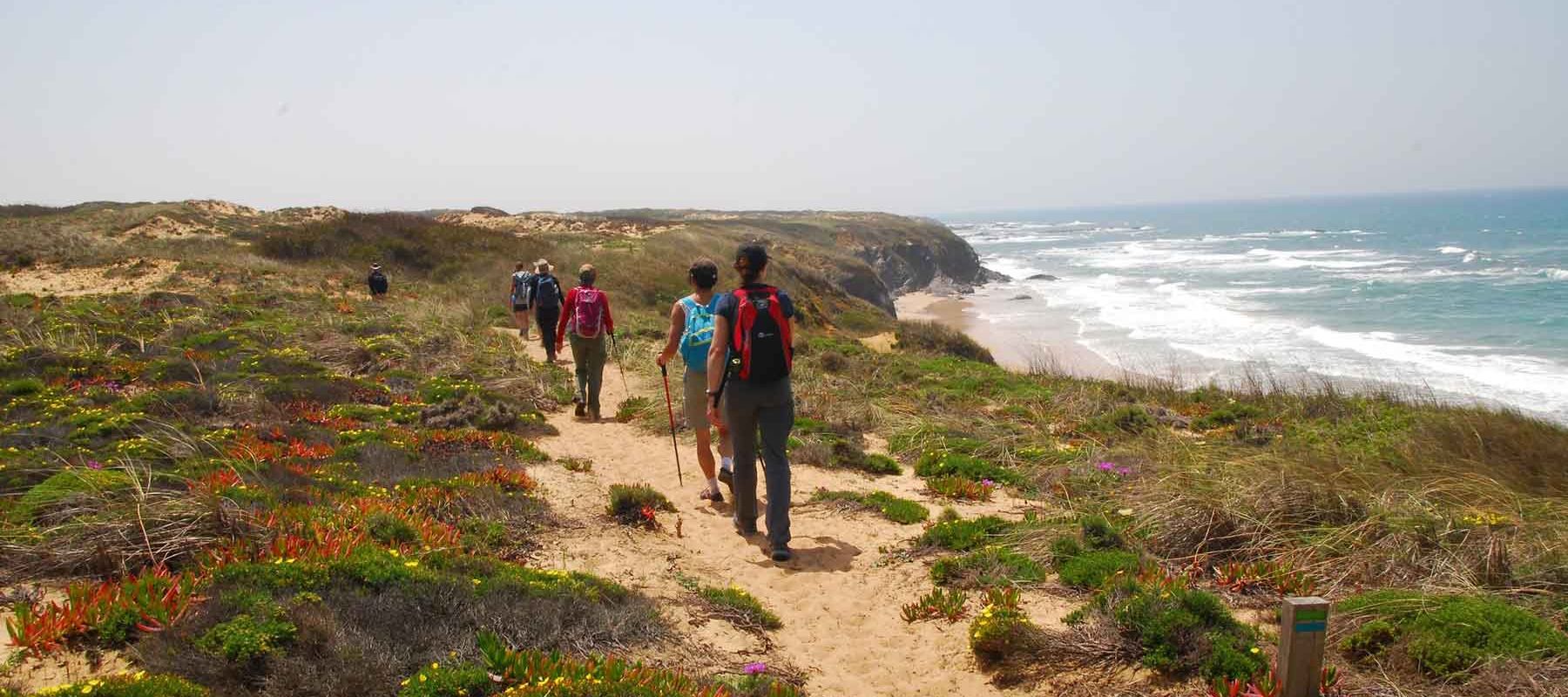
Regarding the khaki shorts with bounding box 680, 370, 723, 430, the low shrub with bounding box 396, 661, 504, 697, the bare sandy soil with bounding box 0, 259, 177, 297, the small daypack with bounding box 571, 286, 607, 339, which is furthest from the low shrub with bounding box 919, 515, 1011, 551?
the bare sandy soil with bounding box 0, 259, 177, 297

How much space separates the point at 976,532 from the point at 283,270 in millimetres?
23115

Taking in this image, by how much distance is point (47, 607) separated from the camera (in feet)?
11.5

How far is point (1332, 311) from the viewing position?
3562 centimetres

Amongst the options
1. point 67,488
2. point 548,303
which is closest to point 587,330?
point 548,303

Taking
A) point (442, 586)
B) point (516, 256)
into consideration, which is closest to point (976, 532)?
point (442, 586)

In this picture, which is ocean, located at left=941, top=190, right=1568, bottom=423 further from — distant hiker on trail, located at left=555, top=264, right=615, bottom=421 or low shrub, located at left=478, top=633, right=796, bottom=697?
low shrub, located at left=478, top=633, right=796, bottom=697

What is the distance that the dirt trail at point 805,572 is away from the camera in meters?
4.39

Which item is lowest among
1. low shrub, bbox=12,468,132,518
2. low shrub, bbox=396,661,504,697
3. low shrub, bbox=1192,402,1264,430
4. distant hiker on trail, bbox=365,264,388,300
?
low shrub, bbox=1192,402,1264,430

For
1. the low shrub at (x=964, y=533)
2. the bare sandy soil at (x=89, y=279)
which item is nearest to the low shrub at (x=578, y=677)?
the low shrub at (x=964, y=533)

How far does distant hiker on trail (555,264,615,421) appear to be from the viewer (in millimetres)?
9367

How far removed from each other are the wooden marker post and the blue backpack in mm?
4244

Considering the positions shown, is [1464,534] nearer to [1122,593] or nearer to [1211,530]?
[1211,530]

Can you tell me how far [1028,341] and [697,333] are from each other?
90.7 ft

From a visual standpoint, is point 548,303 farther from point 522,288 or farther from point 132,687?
point 132,687
